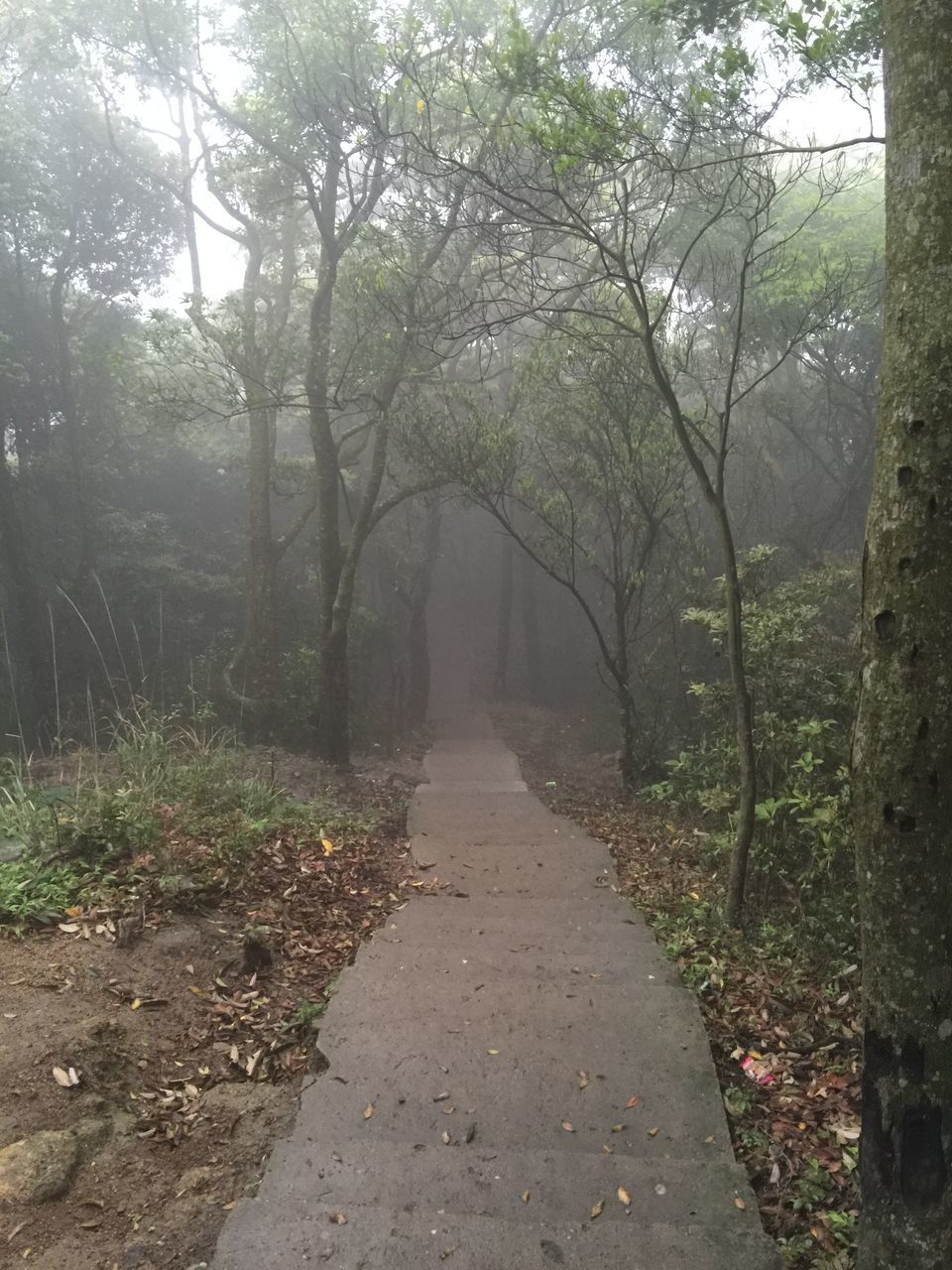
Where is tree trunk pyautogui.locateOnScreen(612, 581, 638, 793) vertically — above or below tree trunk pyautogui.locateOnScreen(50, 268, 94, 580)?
below

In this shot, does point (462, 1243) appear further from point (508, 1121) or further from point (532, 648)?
point (532, 648)

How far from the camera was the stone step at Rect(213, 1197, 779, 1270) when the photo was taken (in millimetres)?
1832

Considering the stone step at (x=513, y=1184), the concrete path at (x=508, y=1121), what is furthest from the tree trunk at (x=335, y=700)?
the stone step at (x=513, y=1184)

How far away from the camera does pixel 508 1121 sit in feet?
7.82

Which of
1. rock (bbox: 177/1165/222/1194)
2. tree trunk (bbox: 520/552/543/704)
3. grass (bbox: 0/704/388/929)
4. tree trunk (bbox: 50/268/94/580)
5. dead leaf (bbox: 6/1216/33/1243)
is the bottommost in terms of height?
rock (bbox: 177/1165/222/1194)

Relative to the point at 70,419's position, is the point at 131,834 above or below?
below

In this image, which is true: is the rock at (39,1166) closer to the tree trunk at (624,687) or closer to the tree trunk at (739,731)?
the tree trunk at (739,731)

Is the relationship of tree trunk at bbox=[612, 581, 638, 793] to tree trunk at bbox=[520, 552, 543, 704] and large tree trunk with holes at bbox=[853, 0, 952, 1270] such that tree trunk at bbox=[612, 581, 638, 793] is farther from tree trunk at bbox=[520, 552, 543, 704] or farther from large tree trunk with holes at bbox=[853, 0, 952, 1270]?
tree trunk at bbox=[520, 552, 543, 704]

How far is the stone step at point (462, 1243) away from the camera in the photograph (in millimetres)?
1832

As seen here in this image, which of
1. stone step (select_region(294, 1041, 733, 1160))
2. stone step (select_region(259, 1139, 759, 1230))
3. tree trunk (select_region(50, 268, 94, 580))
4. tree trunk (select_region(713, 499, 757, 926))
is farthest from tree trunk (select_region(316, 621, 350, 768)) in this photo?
stone step (select_region(259, 1139, 759, 1230))

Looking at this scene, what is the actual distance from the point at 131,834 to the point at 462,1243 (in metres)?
2.46

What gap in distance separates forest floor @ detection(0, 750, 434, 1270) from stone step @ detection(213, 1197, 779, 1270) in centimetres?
17

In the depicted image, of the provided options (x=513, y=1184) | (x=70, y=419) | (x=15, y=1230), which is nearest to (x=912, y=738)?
(x=513, y=1184)

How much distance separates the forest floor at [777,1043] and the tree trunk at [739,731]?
218 millimetres
